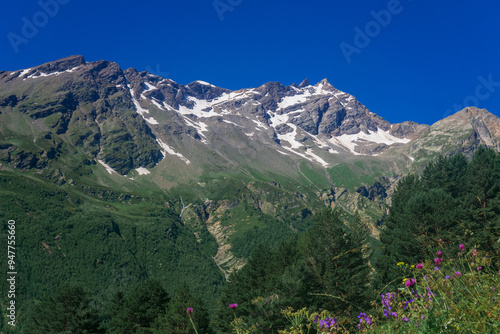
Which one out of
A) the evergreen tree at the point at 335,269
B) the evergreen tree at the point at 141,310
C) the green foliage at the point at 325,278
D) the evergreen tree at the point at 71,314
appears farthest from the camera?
the evergreen tree at the point at 71,314

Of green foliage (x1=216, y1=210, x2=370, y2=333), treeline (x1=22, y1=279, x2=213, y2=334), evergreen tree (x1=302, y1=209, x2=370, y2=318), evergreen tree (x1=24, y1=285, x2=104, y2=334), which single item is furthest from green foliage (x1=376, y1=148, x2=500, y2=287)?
evergreen tree (x1=24, y1=285, x2=104, y2=334)

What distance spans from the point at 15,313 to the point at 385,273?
607 feet

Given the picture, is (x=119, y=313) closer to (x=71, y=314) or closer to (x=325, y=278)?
(x=71, y=314)

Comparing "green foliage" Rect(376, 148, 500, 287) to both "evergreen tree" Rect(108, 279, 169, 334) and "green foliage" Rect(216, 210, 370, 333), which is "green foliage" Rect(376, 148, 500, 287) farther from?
"evergreen tree" Rect(108, 279, 169, 334)

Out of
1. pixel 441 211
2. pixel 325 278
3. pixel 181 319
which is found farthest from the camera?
pixel 441 211

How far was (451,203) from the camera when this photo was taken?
90.5 feet

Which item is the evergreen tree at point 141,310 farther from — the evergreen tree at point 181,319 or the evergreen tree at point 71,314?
the evergreen tree at point 181,319

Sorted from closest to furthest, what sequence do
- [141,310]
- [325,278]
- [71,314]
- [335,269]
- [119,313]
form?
[335,269] → [325,278] → [141,310] → [71,314] → [119,313]

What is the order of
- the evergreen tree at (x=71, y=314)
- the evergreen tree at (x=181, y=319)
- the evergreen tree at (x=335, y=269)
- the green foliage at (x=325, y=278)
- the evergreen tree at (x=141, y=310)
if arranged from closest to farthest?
the green foliage at (x=325, y=278) → the evergreen tree at (x=335, y=269) → the evergreen tree at (x=181, y=319) → the evergreen tree at (x=141, y=310) → the evergreen tree at (x=71, y=314)

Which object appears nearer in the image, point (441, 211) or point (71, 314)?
point (441, 211)

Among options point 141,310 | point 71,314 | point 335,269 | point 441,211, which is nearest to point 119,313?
point 141,310

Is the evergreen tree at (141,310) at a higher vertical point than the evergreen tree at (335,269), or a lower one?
higher

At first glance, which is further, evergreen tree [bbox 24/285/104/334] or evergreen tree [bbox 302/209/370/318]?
evergreen tree [bbox 24/285/104/334]

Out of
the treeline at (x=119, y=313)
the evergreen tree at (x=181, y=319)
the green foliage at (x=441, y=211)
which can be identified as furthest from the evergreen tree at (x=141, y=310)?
the green foliage at (x=441, y=211)
